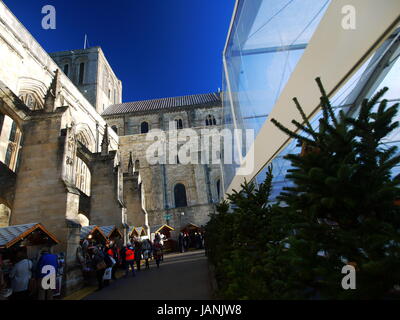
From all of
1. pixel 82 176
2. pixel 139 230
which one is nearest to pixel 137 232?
pixel 139 230

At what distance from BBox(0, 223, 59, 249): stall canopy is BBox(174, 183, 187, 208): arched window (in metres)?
20.7

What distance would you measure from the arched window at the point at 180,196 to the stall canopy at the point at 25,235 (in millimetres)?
20666

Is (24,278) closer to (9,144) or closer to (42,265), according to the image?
(42,265)

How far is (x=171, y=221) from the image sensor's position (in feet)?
86.1

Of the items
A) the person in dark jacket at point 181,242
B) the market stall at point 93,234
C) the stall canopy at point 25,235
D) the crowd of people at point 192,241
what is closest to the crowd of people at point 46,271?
the market stall at point 93,234

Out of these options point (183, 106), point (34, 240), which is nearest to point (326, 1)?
point (34, 240)

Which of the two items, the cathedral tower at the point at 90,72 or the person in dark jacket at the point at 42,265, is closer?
the person in dark jacket at the point at 42,265

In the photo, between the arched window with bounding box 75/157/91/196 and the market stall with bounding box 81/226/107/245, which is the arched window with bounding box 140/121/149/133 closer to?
the arched window with bounding box 75/157/91/196

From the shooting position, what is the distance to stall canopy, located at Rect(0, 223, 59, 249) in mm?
5684

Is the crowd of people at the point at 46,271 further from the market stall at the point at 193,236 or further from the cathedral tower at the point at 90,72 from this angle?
the cathedral tower at the point at 90,72

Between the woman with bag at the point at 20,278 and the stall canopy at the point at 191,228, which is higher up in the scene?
the stall canopy at the point at 191,228

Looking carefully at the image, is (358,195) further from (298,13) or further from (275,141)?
(298,13)

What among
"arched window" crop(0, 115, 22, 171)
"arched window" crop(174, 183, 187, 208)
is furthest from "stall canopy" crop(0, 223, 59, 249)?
"arched window" crop(174, 183, 187, 208)

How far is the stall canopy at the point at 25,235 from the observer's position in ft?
18.6
